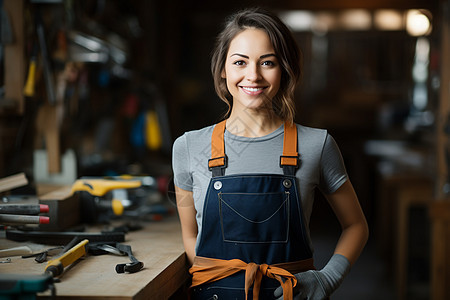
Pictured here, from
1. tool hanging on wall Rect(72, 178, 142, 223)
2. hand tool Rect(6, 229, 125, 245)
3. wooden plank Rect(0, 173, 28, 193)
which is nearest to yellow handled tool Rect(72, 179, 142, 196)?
tool hanging on wall Rect(72, 178, 142, 223)

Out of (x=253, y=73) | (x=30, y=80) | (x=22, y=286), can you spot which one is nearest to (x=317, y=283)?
(x=253, y=73)

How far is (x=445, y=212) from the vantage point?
290cm

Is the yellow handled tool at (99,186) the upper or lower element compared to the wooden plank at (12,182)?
lower

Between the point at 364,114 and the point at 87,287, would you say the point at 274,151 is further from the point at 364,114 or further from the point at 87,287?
the point at 364,114

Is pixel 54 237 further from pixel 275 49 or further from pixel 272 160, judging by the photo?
pixel 275 49

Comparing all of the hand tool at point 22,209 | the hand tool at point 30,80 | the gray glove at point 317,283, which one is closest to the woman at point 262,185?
the gray glove at point 317,283

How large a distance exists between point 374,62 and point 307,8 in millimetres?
2871

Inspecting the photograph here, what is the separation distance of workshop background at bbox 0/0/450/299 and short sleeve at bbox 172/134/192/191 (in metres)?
0.25

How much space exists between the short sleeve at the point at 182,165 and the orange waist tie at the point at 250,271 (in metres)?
0.21

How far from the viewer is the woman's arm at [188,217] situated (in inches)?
60.9

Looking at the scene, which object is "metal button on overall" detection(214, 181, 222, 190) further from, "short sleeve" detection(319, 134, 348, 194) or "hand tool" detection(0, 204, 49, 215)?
"hand tool" detection(0, 204, 49, 215)

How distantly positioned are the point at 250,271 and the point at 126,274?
307mm

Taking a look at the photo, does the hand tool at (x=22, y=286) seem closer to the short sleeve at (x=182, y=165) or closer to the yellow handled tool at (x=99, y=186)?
the short sleeve at (x=182, y=165)

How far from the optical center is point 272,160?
1.44 metres
